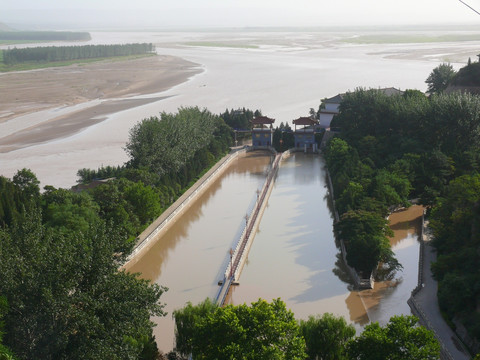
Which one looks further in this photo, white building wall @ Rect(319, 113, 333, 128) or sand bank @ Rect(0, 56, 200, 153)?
sand bank @ Rect(0, 56, 200, 153)

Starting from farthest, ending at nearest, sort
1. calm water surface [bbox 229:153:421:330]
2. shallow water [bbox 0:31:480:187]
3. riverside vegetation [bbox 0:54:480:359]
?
shallow water [bbox 0:31:480:187] < calm water surface [bbox 229:153:421:330] < riverside vegetation [bbox 0:54:480:359]

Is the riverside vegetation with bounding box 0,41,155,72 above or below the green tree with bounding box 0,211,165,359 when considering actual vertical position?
above

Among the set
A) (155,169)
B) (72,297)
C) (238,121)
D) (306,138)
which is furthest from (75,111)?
(72,297)

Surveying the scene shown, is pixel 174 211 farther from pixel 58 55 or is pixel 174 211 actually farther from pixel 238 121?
pixel 58 55

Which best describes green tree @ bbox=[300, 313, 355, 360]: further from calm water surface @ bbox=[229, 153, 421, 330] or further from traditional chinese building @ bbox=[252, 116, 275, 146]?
traditional chinese building @ bbox=[252, 116, 275, 146]

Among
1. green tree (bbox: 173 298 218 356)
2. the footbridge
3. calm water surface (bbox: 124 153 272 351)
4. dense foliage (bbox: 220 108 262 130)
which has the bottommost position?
calm water surface (bbox: 124 153 272 351)

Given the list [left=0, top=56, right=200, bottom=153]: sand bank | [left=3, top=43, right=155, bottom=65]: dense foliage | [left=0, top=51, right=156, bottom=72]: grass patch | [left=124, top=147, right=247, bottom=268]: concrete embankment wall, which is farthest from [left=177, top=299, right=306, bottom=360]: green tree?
[left=3, top=43, right=155, bottom=65]: dense foliage
